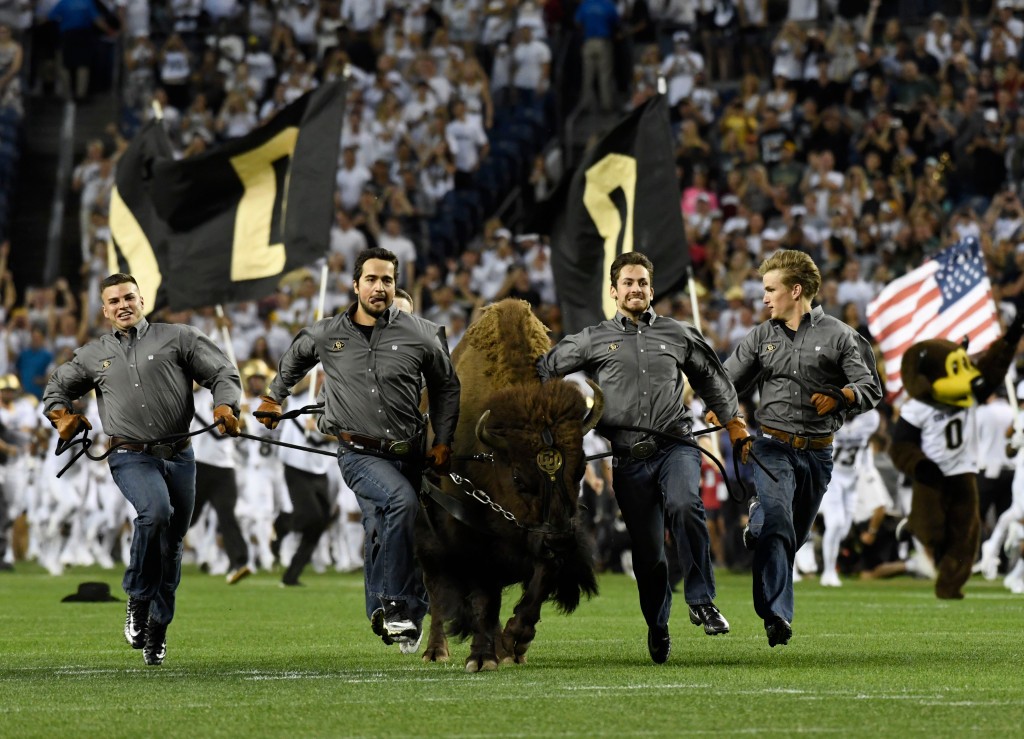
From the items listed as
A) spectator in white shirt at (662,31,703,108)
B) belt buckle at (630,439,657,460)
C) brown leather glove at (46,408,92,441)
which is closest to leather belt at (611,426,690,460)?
belt buckle at (630,439,657,460)

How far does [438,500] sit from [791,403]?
212 centimetres

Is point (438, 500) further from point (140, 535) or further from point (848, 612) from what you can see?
point (848, 612)

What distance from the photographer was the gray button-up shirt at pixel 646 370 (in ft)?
37.2

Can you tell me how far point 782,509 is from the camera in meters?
11.4

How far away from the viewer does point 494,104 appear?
35312mm

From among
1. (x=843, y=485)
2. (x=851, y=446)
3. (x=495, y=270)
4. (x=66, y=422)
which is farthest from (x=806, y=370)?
(x=495, y=270)

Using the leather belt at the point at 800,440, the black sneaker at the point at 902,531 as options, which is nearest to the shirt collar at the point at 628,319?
the leather belt at the point at 800,440

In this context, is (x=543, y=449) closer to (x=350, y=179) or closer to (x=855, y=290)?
(x=855, y=290)

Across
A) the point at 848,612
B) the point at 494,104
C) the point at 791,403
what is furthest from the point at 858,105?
the point at 791,403

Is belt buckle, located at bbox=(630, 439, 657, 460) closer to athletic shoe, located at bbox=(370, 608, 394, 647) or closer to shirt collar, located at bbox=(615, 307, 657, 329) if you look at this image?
shirt collar, located at bbox=(615, 307, 657, 329)

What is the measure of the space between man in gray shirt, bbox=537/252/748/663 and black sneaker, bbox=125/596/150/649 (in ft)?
8.70

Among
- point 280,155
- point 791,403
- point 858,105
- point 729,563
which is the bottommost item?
point 729,563

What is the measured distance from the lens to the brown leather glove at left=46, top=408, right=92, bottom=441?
11188 millimetres

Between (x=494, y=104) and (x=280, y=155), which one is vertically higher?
(x=494, y=104)
